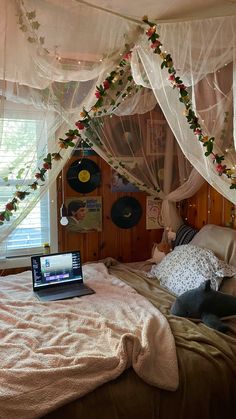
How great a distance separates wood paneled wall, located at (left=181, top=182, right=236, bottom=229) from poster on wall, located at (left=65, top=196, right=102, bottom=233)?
816mm

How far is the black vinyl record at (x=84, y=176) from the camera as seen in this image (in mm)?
3010

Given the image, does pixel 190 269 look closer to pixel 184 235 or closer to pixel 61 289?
pixel 184 235

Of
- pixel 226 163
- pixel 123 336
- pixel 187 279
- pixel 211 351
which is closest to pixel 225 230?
pixel 187 279

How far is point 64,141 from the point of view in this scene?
1.79 m

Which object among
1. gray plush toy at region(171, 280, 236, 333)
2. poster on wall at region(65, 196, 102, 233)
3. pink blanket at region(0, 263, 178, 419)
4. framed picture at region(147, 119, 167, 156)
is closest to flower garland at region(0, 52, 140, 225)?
pink blanket at region(0, 263, 178, 419)

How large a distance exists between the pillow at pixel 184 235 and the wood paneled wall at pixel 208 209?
0.15 metres

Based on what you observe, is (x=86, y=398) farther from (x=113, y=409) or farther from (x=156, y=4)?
(x=156, y=4)

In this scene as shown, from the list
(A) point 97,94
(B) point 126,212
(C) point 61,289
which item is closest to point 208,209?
(B) point 126,212

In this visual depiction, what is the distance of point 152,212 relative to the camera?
3363 millimetres

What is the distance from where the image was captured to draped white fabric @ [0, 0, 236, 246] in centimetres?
156

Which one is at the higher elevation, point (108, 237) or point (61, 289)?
point (108, 237)

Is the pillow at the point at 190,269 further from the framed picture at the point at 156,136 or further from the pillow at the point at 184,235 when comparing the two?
the framed picture at the point at 156,136

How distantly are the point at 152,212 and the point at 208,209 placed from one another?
579 millimetres

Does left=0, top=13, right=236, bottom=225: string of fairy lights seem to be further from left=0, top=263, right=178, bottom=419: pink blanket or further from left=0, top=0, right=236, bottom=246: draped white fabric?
left=0, top=263, right=178, bottom=419: pink blanket
